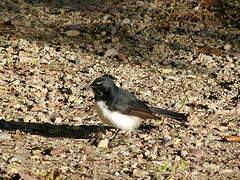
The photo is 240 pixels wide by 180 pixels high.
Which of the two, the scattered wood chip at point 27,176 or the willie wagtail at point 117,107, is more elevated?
the willie wagtail at point 117,107

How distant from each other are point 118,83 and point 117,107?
1734mm

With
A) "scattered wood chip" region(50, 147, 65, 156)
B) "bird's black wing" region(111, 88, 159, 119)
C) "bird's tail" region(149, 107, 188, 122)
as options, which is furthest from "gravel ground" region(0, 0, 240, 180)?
"bird's black wing" region(111, 88, 159, 119)

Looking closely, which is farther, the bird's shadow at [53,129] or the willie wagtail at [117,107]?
the bird's shadow at [53,129]

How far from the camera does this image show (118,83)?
9016mm

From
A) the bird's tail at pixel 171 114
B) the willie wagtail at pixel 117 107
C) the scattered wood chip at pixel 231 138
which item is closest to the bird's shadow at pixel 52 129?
the willie wagtail at pixel 117 107

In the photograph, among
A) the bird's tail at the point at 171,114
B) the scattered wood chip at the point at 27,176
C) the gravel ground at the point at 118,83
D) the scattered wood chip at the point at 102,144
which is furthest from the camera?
the bird's tail at the point at 171,114

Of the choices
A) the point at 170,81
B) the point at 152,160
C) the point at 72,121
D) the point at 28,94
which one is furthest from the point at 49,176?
the point at 170,81

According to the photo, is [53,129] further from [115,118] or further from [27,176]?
[27,176]

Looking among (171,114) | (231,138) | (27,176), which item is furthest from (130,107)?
(27,176)

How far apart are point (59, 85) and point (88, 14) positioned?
295 cm

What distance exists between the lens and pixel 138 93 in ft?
28.6

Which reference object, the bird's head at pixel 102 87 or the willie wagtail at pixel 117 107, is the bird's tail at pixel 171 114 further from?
the bird's head at pixel 102 87

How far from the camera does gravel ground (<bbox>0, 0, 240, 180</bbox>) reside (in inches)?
261

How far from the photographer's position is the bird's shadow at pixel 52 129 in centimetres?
741
